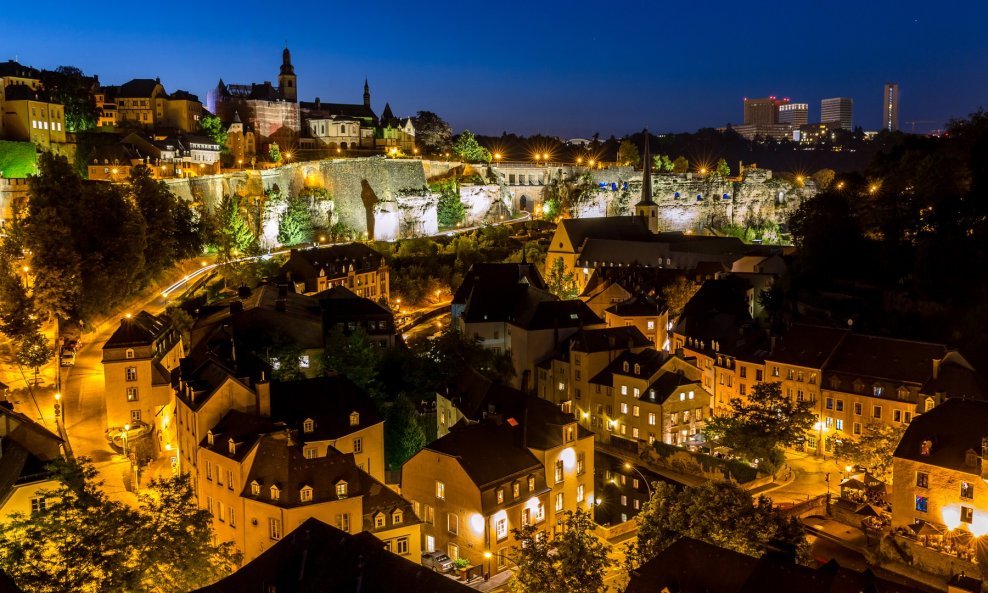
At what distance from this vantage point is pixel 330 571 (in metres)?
18.5

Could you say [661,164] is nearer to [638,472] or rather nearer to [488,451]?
[638,472]

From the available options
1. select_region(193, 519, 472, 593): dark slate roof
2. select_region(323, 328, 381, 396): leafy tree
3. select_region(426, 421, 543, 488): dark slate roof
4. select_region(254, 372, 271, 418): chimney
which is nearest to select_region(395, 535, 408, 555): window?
select_region(426, 421, 543, 488): dark slate roof

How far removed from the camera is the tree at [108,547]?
19016 mm

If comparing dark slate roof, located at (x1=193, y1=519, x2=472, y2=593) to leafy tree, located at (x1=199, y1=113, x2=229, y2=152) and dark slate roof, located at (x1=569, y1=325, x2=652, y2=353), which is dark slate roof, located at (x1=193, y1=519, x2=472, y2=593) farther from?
leafy tree, located at (x1=199, y1=113, x2=229, y2=152)

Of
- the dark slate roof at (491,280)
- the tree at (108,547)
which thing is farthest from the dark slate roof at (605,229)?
the tree at (108,547)

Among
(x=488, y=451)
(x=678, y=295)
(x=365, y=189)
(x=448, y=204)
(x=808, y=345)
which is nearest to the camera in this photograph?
(x=488, y=451)

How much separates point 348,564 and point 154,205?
38890 mm

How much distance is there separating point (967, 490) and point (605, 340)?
17.7 meters

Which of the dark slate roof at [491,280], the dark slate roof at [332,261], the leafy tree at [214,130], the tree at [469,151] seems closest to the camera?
the dark slate roof at [491,280]

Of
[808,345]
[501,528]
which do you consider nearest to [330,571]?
[501,528]

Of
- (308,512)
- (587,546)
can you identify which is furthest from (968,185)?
(308,512)

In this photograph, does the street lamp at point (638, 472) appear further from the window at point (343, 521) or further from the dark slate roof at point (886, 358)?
the window at point (343, 521)

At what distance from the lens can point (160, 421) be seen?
3294cm

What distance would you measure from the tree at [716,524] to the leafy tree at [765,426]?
424 inches
